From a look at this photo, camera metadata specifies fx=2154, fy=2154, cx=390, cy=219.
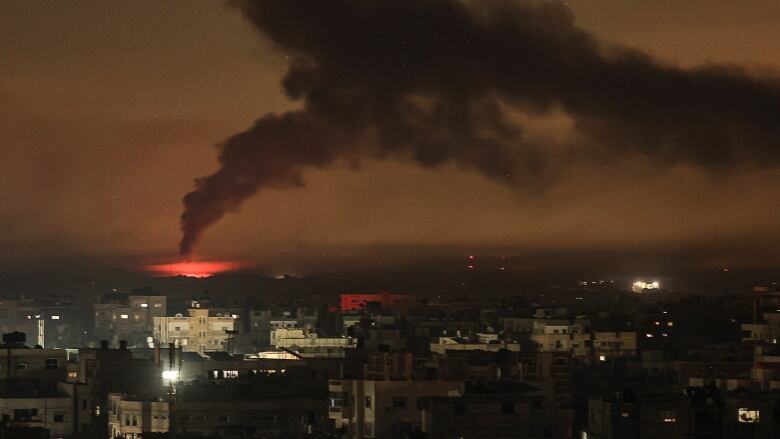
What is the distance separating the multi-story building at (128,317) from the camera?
120 m

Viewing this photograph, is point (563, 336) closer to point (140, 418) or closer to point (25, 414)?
point (140, 418)

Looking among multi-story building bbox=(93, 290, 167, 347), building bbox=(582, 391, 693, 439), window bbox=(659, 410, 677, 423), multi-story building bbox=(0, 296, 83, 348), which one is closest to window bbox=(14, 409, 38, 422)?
building bbox=(582, 391, 693, 439)

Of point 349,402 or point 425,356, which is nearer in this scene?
point 349,402

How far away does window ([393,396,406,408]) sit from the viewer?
50656mm

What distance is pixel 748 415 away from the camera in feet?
151

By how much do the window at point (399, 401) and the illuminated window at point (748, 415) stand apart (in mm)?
8608

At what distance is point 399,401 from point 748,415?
8.88 meters

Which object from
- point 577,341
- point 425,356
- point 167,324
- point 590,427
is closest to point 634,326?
point 577,341

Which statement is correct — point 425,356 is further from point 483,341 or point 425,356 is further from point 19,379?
point 483,341

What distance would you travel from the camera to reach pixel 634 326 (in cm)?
10981

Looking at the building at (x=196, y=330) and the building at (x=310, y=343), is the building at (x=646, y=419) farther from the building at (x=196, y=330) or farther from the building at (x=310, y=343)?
the building at (x=196, y=330)

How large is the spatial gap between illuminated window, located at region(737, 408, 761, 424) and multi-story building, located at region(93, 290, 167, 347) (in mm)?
72998

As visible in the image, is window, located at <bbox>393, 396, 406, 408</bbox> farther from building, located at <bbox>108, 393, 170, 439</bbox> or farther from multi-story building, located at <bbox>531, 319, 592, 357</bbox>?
multi-story building, located at <bbox>531, 319, 592, 357</bbox>

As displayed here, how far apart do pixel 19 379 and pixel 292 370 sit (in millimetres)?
9749
